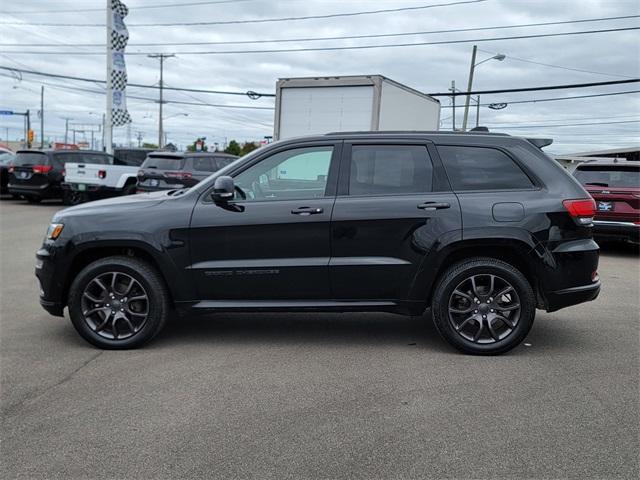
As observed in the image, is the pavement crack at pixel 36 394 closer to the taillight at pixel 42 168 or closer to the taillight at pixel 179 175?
the taillight at pixel 179 175

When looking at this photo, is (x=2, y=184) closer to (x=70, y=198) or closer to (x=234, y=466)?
(x=70, y=198)

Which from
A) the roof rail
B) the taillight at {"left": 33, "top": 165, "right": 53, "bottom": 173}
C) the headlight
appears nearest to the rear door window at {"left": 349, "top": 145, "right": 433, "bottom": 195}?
the roof rail

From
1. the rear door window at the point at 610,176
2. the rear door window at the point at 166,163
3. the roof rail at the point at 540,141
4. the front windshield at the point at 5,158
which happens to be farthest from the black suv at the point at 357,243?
the front windshield at the point at 5,158

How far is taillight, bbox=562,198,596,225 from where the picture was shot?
489 cm

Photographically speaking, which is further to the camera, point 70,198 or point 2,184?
point 2,184

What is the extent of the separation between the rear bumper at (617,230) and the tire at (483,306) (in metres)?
6.33

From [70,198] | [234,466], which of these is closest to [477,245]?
[234,466]

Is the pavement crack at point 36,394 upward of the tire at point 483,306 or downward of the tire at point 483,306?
downward

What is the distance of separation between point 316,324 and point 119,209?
217 centimetres

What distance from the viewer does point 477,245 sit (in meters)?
4.91

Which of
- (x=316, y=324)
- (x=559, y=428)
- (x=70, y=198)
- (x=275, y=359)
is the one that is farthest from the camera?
(x=70, y=198)

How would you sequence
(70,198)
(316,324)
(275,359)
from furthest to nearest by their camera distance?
(70,198) → (316,324) → (275,359)

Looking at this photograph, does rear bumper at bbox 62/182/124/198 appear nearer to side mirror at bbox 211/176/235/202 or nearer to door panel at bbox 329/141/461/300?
side mirror at bbox 211/176/235/202

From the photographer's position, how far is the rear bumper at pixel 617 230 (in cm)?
1028
